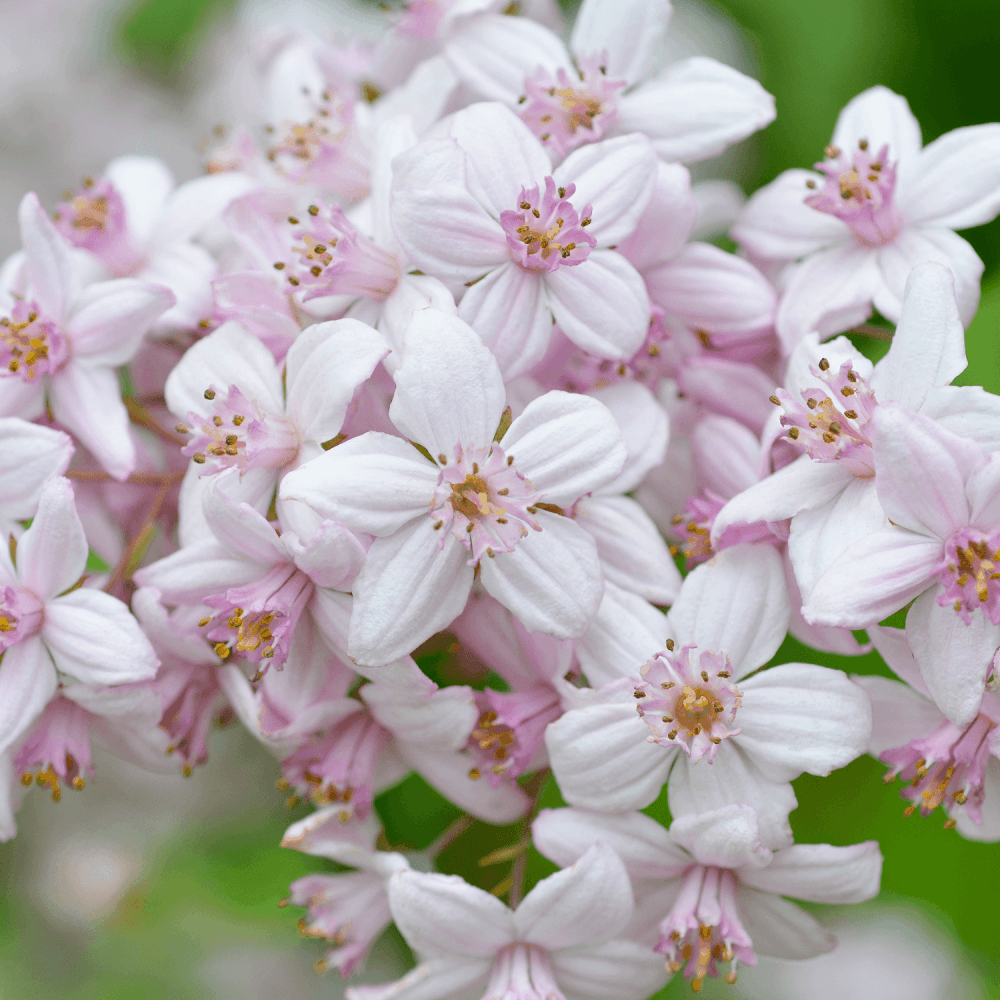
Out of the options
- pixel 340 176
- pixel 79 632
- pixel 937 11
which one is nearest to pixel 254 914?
pixel 79 632

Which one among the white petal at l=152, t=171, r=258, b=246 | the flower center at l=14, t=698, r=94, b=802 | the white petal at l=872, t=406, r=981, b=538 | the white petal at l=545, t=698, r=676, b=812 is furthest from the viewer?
the white petal at l=152, t=171, r=258, b=246

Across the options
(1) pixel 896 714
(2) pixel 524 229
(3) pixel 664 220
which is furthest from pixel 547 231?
(1) pixel 896 714

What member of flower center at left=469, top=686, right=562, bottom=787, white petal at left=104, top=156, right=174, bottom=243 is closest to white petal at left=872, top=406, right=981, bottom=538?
flower center at left=469, top=686, right=562, bottom=787

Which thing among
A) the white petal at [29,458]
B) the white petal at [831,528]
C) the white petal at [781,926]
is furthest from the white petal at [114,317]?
the white petal at [781,926]

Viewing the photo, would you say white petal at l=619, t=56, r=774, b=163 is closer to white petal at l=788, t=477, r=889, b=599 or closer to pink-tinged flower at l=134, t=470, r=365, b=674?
white petal at l=788, t=477, r=889, b=599

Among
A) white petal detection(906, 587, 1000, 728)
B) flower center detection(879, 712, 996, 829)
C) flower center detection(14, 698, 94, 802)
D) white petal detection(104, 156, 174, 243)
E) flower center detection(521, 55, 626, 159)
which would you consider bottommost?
flower center detection(14, 698, 94, 802)

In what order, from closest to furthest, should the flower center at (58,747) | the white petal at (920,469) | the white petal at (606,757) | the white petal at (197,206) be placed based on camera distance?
the white petal at (920,469), the white petal at (606,757), the flower center at (58,747), the white petal at (197,206)

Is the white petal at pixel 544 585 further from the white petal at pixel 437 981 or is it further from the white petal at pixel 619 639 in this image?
the white petal at pixel 437 981
